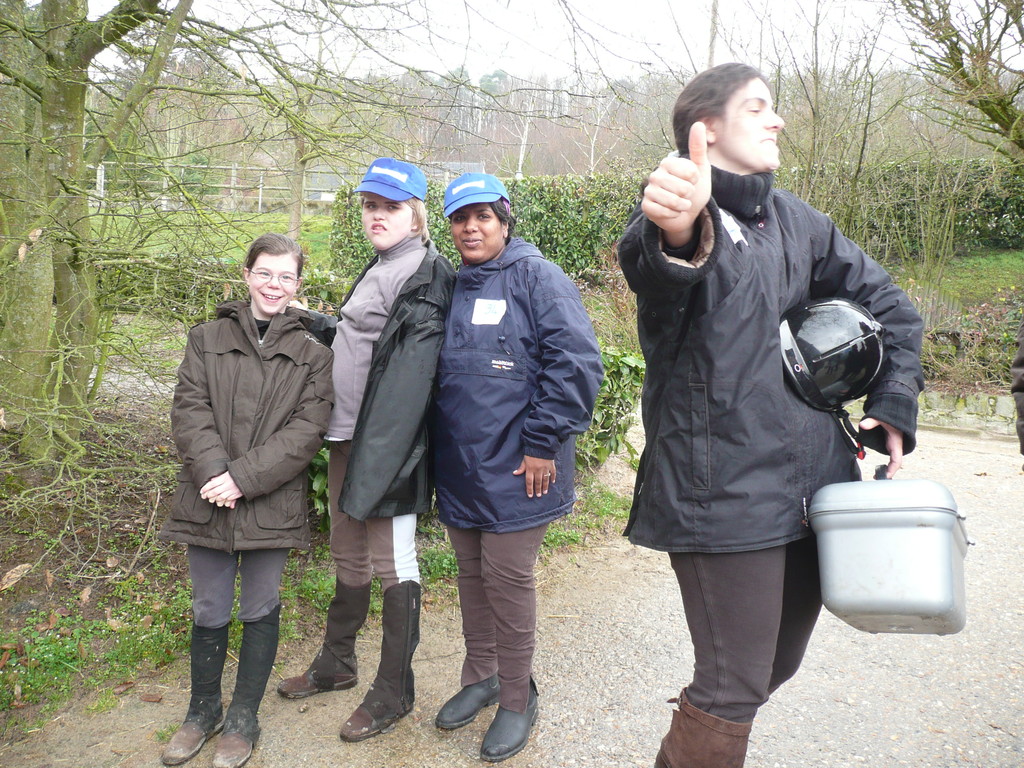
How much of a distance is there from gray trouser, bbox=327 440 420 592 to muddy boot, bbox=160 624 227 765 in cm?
51

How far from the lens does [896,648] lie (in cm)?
380

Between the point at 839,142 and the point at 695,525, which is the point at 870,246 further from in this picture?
the point at 695,525

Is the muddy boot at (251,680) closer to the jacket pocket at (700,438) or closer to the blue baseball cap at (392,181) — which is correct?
the blue baseball cap at (392,181)

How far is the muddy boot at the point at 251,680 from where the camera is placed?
115 inches

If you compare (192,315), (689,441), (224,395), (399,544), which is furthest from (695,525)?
(192,315)

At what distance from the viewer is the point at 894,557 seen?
1852 mm

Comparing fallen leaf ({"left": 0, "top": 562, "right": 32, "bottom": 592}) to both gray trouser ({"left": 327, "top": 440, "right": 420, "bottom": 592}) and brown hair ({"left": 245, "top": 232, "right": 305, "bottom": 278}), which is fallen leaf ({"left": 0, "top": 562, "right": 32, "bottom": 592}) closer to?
gray trouser ({"left": 327, "top": 440, "right": 420, "bottom": 592})

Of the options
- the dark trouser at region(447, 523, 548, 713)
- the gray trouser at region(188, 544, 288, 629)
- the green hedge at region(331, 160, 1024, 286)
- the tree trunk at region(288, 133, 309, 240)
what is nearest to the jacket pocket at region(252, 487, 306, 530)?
the gray trouser at region(188, 544, 288, 629)

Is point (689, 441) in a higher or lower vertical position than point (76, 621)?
higher

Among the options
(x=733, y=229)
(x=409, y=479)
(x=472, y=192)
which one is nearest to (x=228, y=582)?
(x=409, y=479)

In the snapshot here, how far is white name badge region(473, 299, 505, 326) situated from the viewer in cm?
296

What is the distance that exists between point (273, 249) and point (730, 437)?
1.85 meters

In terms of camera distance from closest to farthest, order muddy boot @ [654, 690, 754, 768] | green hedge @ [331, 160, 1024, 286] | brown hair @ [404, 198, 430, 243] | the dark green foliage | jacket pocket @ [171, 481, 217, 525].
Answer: muddy boot @ [654, 690, 754, 768] < jacket pocket @ [171, 481, 217, 525] < brown hair @ [404, 198, 430, 243] < the dark green foliage < green hedge @ [331, 160, 1024, 286]

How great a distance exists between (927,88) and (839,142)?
1139 millimetres
